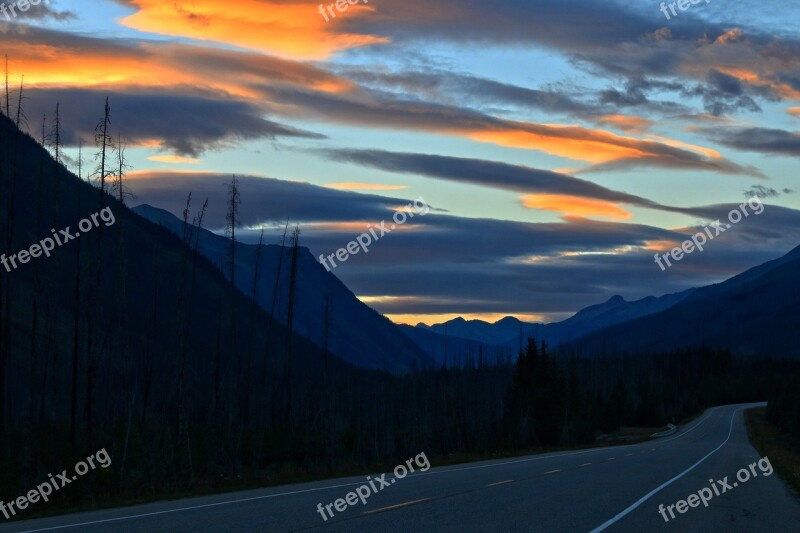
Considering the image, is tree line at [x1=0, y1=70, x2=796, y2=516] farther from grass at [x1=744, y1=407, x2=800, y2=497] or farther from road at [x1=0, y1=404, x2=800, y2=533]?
grass at [x1=744, y1=407, x2=800, y2=497]

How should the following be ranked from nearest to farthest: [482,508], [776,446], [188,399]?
[482,508], [776,446], [188,399]

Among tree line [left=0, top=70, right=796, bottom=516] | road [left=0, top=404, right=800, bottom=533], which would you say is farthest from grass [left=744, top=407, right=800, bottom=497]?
tree line [left=0, top=70, right=796, bottom=516]

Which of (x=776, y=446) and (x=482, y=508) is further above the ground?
(x=482, y=508)

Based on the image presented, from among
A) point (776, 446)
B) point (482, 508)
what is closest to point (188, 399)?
point (776, 446)

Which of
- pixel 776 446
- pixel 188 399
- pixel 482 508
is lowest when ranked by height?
pixel 188 399

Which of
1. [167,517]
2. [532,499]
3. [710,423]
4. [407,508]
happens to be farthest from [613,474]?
[710,423]

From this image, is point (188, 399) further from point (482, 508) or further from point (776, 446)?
point (482, 508)

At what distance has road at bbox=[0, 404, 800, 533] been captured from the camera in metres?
14.4

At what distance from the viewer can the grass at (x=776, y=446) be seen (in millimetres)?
30688

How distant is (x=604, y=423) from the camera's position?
377 ft

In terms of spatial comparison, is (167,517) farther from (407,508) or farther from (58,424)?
(58,424)

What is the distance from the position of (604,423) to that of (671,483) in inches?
3650

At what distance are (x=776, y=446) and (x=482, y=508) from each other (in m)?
54.1

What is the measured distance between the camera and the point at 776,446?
64125 millimetres
